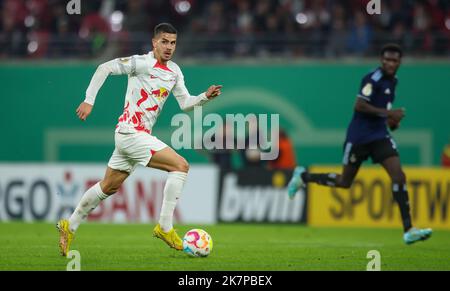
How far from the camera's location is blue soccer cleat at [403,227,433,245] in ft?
38.7

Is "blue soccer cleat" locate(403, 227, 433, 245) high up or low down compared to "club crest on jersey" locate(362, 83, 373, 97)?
down

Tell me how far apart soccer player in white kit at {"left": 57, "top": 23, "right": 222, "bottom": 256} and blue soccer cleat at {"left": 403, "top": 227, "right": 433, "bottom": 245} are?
324 centimetres

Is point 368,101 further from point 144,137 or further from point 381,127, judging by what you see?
point 144,137

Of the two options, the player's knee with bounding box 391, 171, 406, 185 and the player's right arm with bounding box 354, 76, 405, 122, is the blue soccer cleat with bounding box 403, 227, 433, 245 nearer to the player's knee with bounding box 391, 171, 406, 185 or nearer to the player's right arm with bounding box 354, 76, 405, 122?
the player's knee with bounding box 391, 171, 406, 185

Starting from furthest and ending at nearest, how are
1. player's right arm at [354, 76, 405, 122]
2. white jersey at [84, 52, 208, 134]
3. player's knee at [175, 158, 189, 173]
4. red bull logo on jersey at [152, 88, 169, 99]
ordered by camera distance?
player's right arm at [354, 76, 405, 122] < red bull logo on jersey at [152, 88, 169, 99] < white jersey at [84, 52, 208, 134] < player's knee at [175, 158, 189, 173]

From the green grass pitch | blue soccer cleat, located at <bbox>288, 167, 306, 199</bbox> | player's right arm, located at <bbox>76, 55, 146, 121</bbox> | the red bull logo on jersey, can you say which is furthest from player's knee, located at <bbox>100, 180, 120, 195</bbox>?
blue soccer cleat, located at <bbox>288, 167, 306, 199</bbox>

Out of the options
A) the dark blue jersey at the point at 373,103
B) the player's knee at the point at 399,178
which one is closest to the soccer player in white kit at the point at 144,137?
the dark blue jersey at the point at 373,103

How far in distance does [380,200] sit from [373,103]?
494 cm

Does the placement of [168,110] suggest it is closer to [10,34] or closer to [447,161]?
[10,34]

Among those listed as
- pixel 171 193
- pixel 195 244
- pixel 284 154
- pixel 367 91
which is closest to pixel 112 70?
pixel 171 193

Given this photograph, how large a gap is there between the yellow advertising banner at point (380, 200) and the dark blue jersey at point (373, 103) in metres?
4.39

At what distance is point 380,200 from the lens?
1736 cm

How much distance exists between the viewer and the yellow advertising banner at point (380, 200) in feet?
56.3
